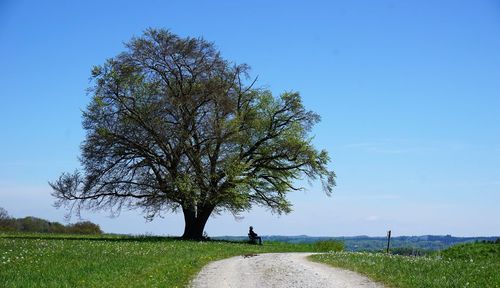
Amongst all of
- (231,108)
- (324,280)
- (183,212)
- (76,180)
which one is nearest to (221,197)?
(183,212)

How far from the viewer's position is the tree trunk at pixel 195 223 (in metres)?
41.5

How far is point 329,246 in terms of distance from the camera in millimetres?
Answer: 39750

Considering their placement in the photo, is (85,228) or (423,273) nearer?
(423,273)

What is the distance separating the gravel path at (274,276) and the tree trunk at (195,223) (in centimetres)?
1896

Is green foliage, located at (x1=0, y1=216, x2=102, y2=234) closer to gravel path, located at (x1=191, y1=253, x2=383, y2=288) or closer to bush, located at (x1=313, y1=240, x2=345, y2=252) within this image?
bush, located at (x1=313, y1=240, x2=345, y2=252)

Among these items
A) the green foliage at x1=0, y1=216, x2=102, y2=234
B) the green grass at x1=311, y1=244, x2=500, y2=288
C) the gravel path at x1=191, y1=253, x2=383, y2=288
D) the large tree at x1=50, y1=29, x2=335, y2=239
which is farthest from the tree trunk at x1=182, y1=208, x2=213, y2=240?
the gravel path at x1=191, y1=253, x2=383, y2=288

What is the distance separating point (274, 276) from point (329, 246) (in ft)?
72.5

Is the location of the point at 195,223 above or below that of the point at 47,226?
above

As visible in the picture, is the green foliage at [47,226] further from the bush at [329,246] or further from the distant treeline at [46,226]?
the bush at [329,246]

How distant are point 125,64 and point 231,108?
8441mm

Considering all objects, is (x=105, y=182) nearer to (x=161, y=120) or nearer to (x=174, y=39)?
(x=161, y=120)

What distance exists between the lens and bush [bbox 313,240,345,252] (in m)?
39.2

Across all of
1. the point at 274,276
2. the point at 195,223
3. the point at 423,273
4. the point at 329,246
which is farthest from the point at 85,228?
the point at 423,273

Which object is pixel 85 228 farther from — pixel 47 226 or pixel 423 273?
pixel 423 273
